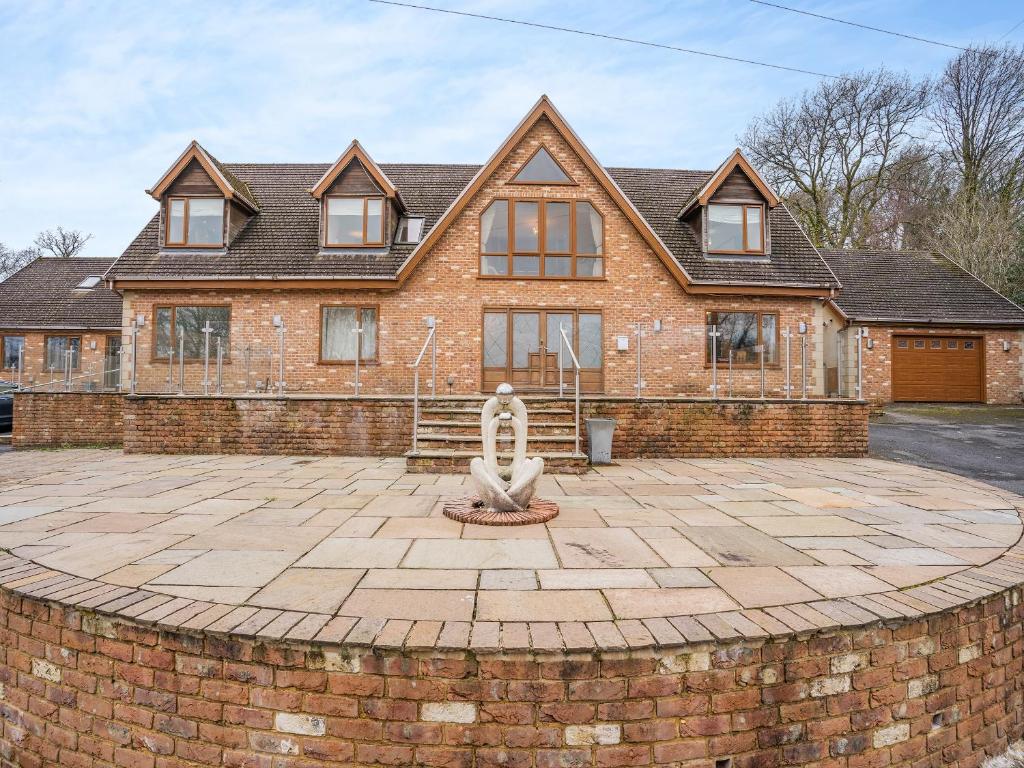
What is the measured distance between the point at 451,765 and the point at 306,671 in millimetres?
719

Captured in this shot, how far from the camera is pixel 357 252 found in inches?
513

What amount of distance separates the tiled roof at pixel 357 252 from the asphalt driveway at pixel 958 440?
4144 millimetres

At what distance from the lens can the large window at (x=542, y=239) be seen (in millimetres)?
12430

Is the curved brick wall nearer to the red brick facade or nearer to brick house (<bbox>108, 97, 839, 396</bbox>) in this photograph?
brick house (<bbox>108, 97, 839, 396</bbox>)

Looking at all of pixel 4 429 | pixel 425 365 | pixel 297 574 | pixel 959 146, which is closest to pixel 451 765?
pixel 297 574

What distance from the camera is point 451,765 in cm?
213

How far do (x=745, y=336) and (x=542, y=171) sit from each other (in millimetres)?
6442

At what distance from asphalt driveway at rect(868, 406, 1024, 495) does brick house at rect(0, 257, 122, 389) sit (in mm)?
23552

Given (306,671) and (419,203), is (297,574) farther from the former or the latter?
(419,203)

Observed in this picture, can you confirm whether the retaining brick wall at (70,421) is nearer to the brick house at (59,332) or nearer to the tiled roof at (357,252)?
the tiled roof at (357,252)

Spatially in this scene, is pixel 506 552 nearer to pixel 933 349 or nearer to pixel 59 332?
pixel 933 349

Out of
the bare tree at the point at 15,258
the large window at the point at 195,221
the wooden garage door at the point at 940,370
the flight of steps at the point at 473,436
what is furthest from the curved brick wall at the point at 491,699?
the bare tree at the point at 15,258

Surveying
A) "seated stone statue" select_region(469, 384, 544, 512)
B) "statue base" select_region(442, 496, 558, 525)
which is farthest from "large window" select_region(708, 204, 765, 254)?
"statue base" select_region(442, 496, 558, 525)

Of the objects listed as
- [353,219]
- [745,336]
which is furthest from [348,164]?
[745,336]
